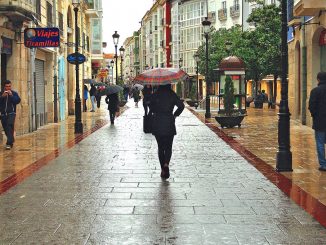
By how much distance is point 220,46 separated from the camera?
58.7 metres

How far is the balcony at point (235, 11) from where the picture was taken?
7150 cm

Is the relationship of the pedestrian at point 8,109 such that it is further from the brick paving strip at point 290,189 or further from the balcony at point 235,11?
the balcony at point 235,11

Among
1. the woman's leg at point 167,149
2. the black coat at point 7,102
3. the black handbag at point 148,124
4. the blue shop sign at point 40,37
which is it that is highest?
the blue shop sign at point 40,37

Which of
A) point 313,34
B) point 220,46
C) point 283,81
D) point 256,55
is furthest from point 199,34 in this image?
point 283,81

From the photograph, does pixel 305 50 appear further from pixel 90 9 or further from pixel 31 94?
pixel 90 9

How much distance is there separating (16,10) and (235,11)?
57496 millimetres

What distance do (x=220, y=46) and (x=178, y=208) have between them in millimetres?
52199

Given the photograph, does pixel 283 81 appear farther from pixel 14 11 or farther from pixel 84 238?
pixel 14 11

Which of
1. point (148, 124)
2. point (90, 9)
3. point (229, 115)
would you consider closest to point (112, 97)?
point (229, 115)

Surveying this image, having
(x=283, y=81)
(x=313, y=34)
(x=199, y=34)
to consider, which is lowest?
(x=283, y=81)

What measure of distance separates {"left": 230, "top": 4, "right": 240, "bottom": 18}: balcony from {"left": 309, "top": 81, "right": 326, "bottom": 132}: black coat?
62285 millimetres

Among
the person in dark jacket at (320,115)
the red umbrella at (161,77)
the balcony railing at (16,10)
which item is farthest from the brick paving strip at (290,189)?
the balcony railing at (16,10)

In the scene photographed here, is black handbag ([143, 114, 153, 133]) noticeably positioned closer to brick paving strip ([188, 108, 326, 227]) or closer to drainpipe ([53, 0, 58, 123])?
brick paving strip ([188, 108, 326, 227])

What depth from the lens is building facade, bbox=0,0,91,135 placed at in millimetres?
18297
